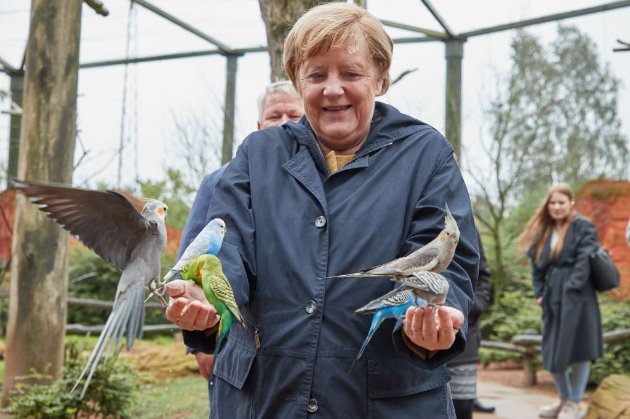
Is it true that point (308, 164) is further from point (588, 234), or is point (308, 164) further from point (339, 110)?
point (588, 234)

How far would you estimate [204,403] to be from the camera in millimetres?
7465

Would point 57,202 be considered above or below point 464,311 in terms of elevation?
above

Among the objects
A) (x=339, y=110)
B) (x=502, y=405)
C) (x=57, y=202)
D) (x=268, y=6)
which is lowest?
(x=502, y=405)

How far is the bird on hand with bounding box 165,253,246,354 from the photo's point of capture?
181cm

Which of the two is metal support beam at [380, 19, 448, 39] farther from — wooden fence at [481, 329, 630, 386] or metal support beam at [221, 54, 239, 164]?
wooden fence at [481, 329, 630, 386]

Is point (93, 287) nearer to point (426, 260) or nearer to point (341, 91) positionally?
point (341, 91)

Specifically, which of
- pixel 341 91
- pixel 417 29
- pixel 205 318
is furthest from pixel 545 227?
pixel 205 318

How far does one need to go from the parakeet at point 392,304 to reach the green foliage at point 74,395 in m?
4.20

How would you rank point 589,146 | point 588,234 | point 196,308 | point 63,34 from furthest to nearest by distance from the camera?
point 589,146 → point 588,234 → point 63,34 → point 196,308

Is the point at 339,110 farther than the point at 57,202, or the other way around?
the point at 57,202

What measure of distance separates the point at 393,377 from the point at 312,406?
0.21 metres

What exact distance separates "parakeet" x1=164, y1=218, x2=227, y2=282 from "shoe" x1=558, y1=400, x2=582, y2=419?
6.33 m

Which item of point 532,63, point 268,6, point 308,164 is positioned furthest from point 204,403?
point 532,63

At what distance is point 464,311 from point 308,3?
10.9ft
